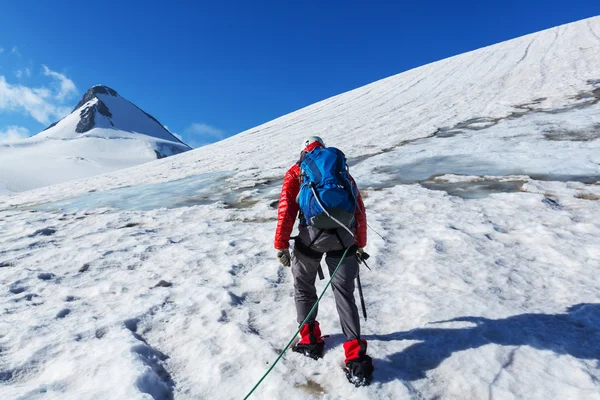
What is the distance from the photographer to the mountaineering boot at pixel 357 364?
2930 mm

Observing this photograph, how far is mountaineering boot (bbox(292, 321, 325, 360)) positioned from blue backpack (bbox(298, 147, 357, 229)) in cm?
101

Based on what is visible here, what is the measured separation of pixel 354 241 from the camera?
11.1 ft

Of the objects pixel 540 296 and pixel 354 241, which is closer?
pixel 354 241

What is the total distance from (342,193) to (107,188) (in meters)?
14.1

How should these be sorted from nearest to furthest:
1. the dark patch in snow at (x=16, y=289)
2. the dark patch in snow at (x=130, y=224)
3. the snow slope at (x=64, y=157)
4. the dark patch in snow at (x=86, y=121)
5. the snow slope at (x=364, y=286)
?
the snow slope at (x=364, y=286) < the dark patch in snow at (x=16, y=289) < the dark patch in snow at (x=130, y=224) < the snow slope at (x=64, y=157) < the dark patch in snow at (x=86, y=121)

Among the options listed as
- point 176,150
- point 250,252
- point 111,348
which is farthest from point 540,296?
point 176,150

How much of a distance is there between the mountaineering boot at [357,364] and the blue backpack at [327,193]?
101 centimetres

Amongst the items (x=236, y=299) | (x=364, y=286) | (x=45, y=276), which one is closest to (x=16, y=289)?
(x=45, y=276)

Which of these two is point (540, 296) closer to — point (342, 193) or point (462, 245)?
point (462, 245)

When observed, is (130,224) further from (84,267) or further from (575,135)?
(575,135)

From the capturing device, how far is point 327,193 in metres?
3.09

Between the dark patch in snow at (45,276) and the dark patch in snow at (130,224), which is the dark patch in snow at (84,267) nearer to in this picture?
Answer: the dark patch in snow at (45,276)

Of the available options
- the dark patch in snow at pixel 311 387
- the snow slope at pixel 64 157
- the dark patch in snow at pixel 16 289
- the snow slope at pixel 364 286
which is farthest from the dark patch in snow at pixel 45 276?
the snow slope at pixel 64 157

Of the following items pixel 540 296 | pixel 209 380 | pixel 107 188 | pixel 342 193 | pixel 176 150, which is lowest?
pixel 540 296
